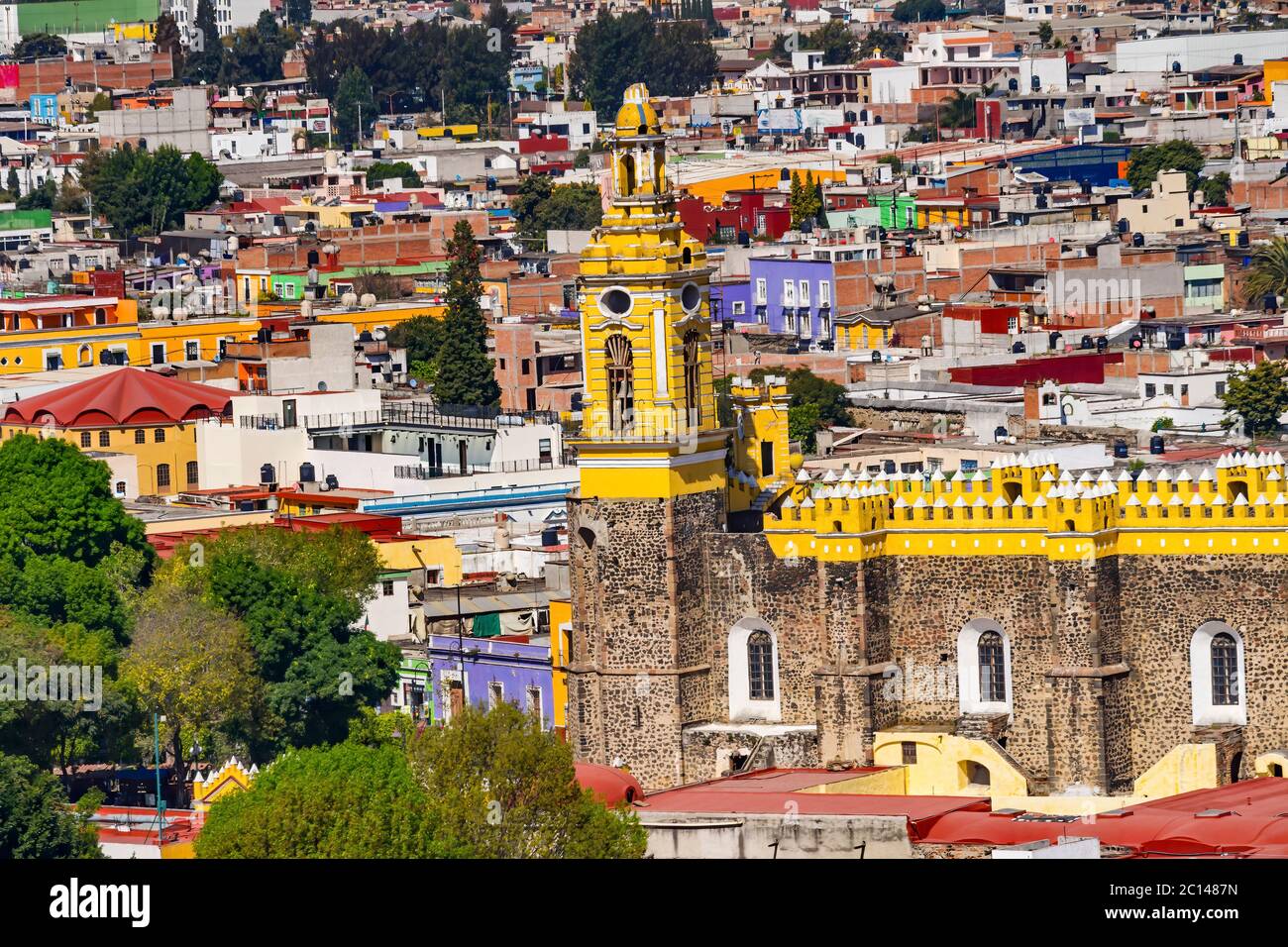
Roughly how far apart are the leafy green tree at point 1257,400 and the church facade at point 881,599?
46344 mm

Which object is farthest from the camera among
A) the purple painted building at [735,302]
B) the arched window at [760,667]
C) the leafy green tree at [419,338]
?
the purple painted building at [735,302]

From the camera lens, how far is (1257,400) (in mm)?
113000

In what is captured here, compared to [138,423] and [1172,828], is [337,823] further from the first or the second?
[138,423]

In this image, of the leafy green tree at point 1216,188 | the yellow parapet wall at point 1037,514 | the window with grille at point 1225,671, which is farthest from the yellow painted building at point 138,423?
the leafy green tree at point 1216,188

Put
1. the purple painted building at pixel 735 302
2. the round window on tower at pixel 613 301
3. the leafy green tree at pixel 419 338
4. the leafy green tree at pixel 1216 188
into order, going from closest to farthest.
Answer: the round window on tower at pixel 613 301 → the leafy green tree at pixel 419 338 → the purple painted building at pixel 735 302 → the leafy green tree at pixel 1216 188

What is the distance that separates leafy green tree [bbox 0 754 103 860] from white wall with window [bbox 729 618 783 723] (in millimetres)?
10232

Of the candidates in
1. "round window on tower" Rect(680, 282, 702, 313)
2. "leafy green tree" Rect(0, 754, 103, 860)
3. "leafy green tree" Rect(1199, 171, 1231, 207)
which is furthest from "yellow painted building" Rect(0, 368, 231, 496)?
"leafy green tree" Rect(1199, 171, 1231, 207)

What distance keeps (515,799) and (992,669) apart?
1193 cm

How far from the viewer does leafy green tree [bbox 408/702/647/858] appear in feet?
173

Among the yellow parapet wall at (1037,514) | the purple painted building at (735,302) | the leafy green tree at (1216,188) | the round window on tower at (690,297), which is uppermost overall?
the round window on tower at (690,297)

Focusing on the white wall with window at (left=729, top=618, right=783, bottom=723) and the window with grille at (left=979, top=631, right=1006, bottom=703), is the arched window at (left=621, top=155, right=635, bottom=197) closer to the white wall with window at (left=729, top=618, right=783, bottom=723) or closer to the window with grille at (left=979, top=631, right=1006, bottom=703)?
the white wall with window at (left=729, top=618, right=783, bottom=723)

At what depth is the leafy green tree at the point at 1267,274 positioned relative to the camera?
152 meters

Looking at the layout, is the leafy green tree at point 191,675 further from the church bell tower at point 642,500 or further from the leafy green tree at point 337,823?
the leafy green tree at point 337,823
